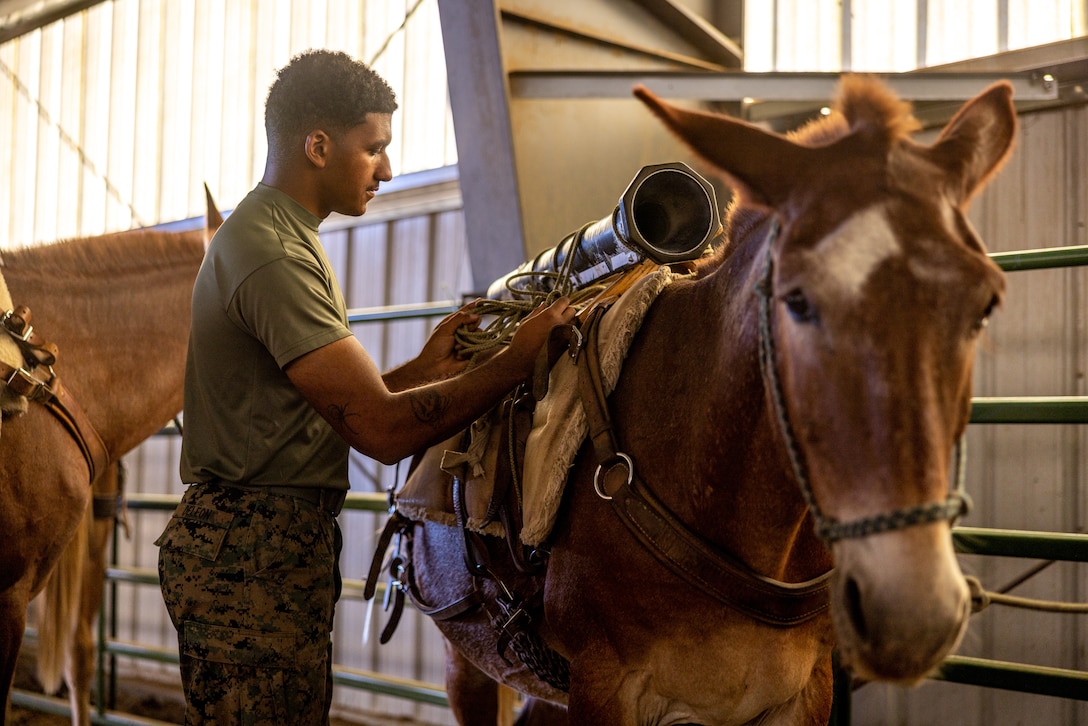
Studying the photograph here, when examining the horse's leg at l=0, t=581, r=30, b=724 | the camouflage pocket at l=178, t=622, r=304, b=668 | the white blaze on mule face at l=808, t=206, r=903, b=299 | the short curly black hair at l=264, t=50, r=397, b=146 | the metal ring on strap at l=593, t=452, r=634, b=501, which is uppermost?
the short curly black hair at l=264, t=50, r=397, b=146

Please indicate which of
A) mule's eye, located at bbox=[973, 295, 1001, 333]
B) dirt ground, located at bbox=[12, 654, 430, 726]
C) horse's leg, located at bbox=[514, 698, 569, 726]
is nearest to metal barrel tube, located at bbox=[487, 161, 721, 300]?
mule's eye, located at bbox=[973, 295, 1001, 333]

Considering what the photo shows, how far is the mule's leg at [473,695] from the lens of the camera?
2.46 m

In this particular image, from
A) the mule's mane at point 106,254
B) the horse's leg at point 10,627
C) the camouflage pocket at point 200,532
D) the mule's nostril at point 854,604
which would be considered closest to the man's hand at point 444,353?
the camouflage pocket at point 200,532

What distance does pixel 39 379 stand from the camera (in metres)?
2.42

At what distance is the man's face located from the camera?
1.65 m

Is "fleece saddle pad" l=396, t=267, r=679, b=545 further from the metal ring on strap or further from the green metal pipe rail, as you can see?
the green metal pipe rail

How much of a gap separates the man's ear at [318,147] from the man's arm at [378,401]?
374 millimetres

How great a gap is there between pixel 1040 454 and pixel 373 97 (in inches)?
100

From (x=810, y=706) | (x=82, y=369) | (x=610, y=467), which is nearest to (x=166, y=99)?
(x=82, y=369)

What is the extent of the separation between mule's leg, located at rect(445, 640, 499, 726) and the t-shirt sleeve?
129cm

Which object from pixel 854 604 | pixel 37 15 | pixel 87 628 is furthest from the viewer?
pixel 37 15

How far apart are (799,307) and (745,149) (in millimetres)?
240

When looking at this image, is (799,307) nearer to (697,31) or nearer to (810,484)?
(810,484)

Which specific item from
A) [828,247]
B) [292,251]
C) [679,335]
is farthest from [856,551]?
[292,251]
